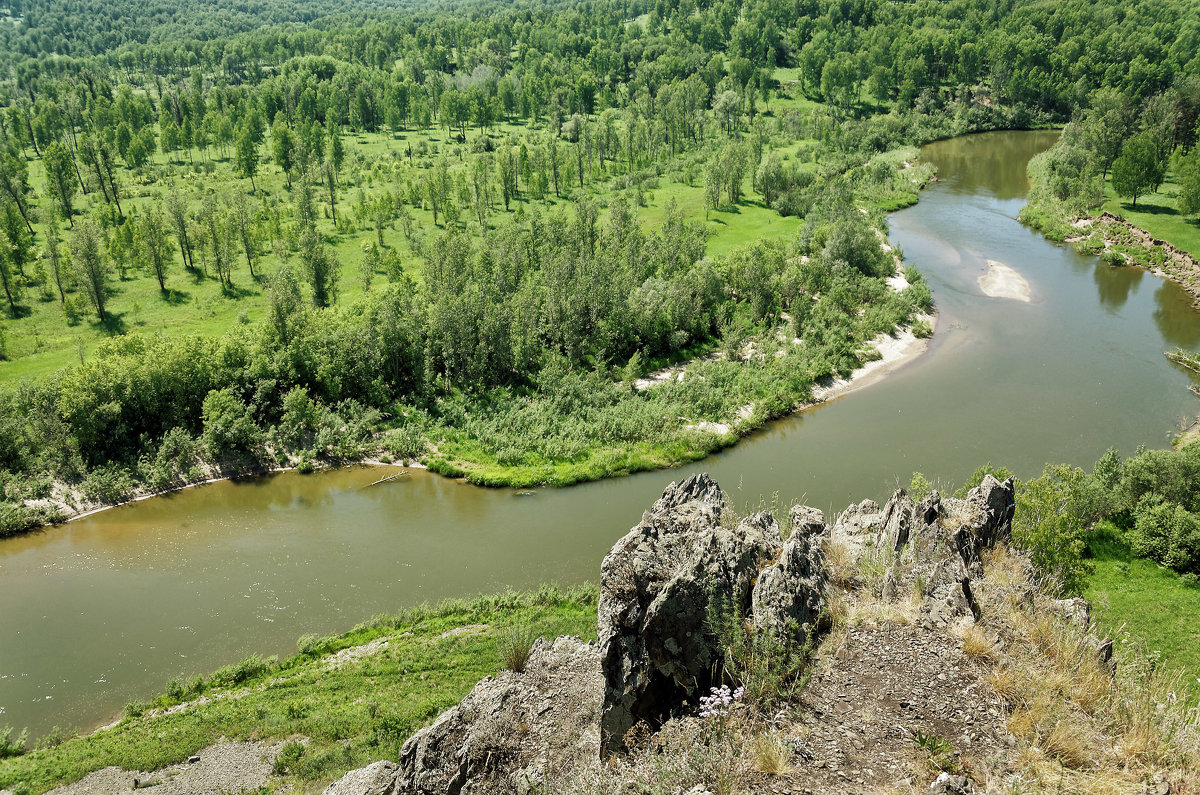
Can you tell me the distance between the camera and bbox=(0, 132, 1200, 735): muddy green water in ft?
95.5

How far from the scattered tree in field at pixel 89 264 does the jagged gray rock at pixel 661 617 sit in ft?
181

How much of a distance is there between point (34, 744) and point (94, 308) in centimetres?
4184

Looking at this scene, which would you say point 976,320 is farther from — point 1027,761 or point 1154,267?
point 1027,761

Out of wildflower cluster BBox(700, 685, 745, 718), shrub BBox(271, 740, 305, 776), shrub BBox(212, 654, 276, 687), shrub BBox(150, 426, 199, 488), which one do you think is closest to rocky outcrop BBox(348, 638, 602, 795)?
wildflower cluster BBox(700, 685, 745, 718)

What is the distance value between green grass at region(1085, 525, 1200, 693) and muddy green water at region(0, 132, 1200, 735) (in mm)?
8288

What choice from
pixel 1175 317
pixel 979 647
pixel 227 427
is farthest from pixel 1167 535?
pixel 227 427

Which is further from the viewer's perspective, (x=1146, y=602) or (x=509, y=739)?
(x=1146, y=602)

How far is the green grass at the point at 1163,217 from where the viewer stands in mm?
67625

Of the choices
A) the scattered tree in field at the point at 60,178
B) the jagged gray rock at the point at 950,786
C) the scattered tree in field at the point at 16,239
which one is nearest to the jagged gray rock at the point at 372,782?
the jagged gray rock at the point at 950,786

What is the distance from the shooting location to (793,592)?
14.1 metres

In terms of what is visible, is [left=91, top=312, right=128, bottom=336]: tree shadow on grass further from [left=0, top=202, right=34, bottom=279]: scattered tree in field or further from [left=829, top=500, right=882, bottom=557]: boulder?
[left=829, top=500, right=882, bottom=557]: boulder

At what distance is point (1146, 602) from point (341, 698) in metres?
29.4

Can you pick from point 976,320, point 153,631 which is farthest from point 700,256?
point 153,631

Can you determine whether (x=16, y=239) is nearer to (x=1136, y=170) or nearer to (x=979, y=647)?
(x=979, y=647)
